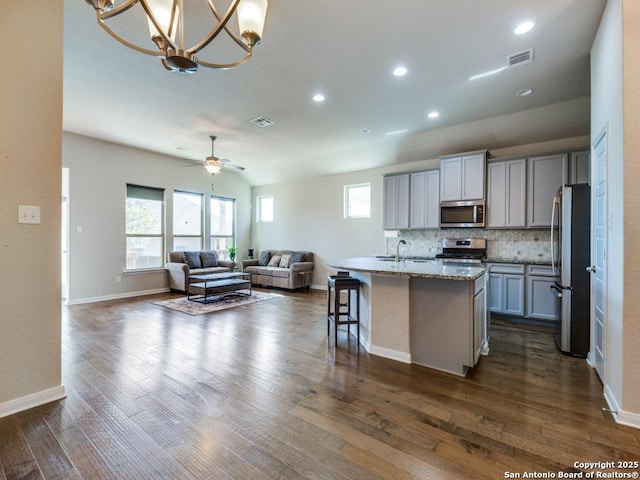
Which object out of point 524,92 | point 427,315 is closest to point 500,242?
point 524,92

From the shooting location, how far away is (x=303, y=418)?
1992mm

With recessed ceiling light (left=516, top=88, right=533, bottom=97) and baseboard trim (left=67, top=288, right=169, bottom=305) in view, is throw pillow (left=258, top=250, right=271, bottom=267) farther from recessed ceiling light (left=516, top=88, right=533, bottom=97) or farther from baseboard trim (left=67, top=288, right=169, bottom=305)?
recessed ceiling light (left=516, top=88, right=533, bottom=97)

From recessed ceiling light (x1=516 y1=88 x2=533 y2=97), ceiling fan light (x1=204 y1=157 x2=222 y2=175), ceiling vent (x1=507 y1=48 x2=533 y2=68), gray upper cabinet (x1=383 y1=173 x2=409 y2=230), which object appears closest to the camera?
ceiling vent (x1=507 y1=48 x2=533 y2=68)

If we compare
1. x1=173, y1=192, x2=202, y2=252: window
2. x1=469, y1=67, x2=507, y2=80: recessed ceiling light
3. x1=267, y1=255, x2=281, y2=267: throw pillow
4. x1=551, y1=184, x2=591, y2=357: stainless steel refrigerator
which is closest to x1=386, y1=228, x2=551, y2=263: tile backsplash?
x1=551, y1=184, x2=591, y2=357: stainless steel refrigerator

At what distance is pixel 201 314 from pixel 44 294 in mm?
2668

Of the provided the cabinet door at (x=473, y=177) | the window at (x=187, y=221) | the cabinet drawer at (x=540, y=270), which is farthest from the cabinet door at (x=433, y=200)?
the window at (x=187, y=221)

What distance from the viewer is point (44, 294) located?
216 cm

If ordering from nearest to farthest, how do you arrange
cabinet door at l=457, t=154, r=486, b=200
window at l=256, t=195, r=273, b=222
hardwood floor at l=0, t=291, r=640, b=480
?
hardwood floor at l=0, t=291, r=640, b=480 < cabinet door at l=457, t=154, r=486, b=200 < window at l=256, t=195, r=273, b=222

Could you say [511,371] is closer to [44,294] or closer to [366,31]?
[366,31]

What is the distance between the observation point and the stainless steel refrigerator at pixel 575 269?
3035 mm

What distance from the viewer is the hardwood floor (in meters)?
1.58

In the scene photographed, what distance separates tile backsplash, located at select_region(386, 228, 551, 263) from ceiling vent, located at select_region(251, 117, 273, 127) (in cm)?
339

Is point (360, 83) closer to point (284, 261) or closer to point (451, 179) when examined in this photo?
point (451, 179)

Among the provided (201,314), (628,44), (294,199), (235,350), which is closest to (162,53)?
(235,350)
